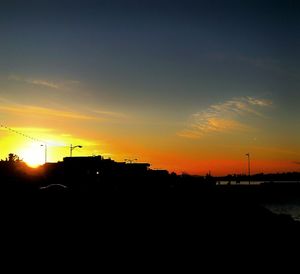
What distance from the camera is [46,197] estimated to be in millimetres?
29188

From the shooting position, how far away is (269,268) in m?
17.0

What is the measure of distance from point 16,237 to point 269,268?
36.2 ft

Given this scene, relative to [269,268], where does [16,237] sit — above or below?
above

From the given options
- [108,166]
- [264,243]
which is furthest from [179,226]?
[108,166]

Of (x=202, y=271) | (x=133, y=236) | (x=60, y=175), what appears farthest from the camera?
(x=60, y=175)

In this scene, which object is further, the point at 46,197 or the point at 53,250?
the point at 46,197

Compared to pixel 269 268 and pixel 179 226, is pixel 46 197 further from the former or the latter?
pixel 269 268

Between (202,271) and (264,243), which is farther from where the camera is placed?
(264,243)

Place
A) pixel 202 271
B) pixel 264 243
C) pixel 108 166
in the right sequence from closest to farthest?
pixel 202 271 → pixel 264 243 → pixel 108 166

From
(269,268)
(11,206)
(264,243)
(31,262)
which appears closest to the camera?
(31,262)

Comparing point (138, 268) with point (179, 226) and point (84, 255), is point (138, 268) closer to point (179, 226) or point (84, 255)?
point (84, 255)

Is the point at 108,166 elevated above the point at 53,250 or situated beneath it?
elevated above

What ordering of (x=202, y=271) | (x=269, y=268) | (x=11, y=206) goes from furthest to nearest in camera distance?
(x=11, y=206), (x=269, y=268), (x=202, y=271)

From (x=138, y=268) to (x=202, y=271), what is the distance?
2.45 meters
